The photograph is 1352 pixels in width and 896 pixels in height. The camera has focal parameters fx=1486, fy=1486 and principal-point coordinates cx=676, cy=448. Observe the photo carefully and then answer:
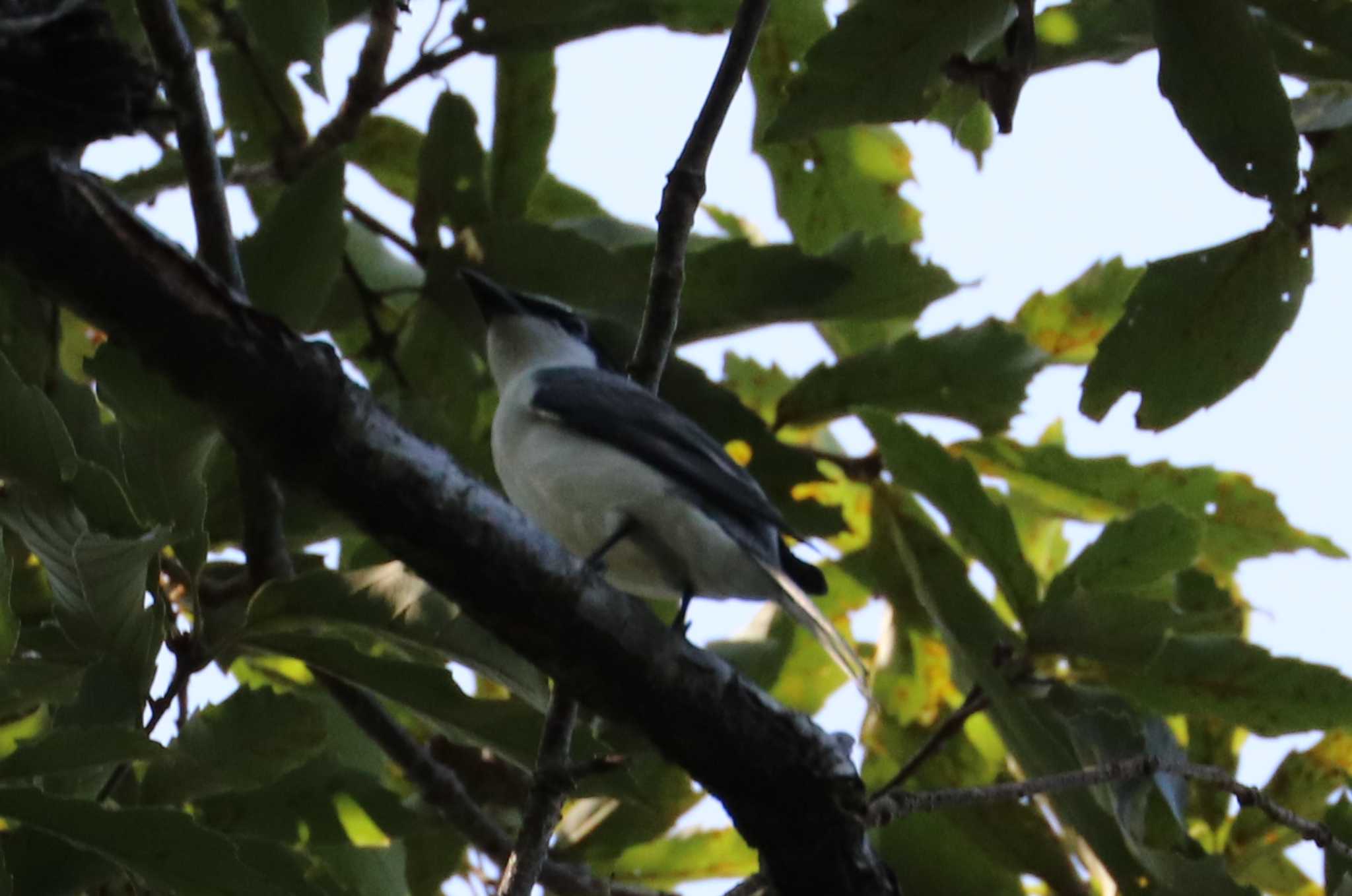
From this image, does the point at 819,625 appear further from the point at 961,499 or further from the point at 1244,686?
the point at 1244,686

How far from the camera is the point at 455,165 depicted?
352cm

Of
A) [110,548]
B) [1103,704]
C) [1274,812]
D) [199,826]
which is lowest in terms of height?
[199,826]

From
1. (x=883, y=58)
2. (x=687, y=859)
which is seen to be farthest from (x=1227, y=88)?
(x=687, y=859)

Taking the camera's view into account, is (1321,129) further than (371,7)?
No

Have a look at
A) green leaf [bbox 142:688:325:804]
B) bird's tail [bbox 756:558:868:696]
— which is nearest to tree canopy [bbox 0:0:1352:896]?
green leaf [bbox 142:688:325:804]

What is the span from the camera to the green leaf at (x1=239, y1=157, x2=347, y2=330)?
2.79 metres

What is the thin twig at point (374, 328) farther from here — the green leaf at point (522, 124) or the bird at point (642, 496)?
the green leaf at point (522, 124)

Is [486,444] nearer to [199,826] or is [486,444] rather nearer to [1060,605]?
[1060,605]

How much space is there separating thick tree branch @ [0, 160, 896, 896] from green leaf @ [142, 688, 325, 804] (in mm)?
533

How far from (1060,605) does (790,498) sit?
2.66ft

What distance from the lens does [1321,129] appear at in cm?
253

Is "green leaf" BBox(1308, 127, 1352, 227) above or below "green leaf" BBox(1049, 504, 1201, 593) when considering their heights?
above

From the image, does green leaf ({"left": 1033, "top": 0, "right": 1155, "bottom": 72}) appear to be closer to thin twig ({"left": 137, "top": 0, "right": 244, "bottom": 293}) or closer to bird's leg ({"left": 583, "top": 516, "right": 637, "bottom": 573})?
bird's leg ({"left": 583, "top": 516, "right": 637, "bottom": 573})

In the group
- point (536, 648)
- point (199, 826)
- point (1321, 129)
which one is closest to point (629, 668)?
point (536, 648)
